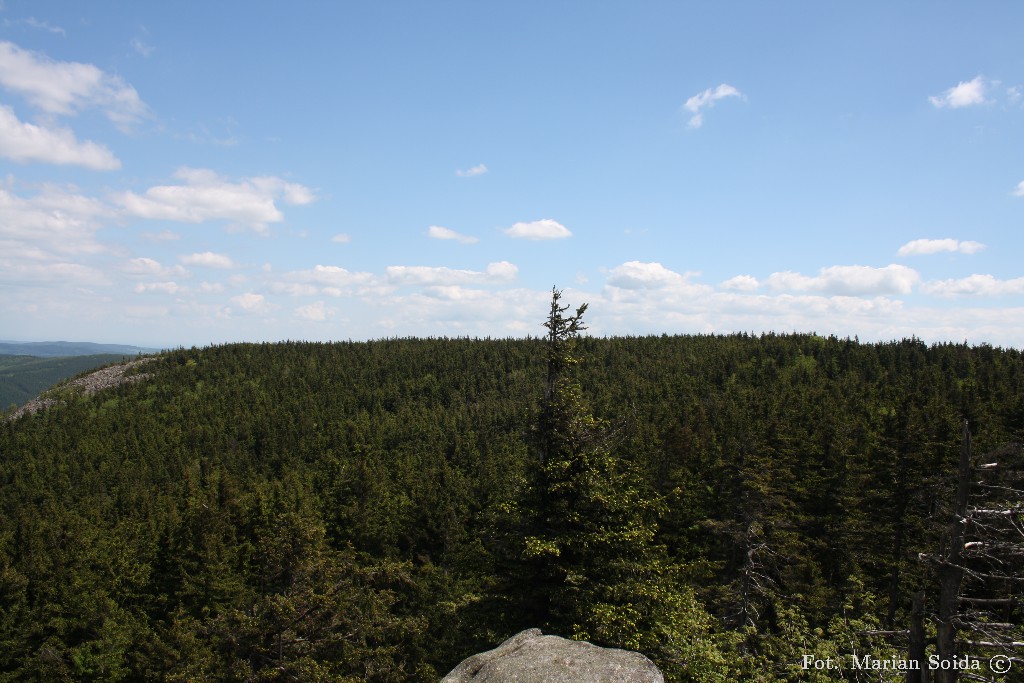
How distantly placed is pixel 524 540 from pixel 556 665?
701 centimetres

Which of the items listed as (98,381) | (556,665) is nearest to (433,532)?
(556,665)

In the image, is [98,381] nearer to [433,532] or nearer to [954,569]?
[433,532]

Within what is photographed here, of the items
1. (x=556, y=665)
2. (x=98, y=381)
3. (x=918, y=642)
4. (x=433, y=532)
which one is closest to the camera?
(x=918, y=642)

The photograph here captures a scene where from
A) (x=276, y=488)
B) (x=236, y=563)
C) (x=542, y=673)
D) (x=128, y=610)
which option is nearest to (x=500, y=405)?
(x=276, y=488)

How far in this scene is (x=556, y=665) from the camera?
9078 millimetres

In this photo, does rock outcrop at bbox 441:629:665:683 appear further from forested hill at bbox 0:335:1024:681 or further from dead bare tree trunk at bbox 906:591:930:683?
dead bare tree trunk at bbox 906:591:930:683

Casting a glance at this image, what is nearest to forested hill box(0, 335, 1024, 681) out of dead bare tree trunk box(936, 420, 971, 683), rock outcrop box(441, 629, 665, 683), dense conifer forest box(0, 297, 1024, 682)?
dense conifer forest box(0, 297, 1024, 682)

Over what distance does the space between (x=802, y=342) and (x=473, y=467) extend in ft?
407

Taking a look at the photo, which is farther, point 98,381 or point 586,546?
point 98,381

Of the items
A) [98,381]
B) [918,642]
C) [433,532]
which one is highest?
[918,642]

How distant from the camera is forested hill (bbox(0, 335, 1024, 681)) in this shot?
2164cm

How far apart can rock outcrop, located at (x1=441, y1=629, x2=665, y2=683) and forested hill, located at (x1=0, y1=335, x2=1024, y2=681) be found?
127 inches

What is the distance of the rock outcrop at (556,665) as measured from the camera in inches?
342

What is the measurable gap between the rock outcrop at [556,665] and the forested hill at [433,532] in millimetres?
3214
